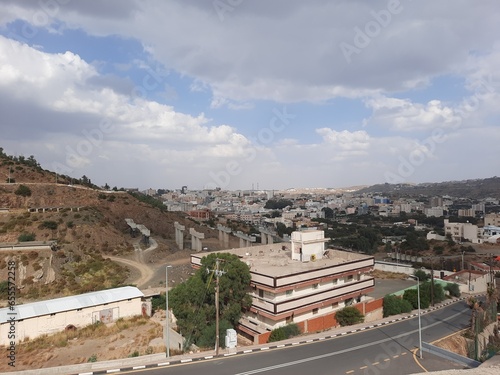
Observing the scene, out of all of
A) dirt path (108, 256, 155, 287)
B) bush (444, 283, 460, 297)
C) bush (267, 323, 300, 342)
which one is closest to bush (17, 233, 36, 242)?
dirt path (108, 256, 155, 287)

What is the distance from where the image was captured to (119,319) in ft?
110

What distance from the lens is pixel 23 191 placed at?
75.1 metres

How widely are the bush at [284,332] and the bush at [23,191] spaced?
69.5 meters

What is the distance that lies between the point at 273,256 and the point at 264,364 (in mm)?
17886

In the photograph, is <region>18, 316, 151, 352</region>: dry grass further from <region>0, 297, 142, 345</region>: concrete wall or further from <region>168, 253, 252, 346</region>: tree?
<region>168, 253, 252, 346</region>: tree

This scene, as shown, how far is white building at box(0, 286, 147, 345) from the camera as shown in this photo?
28609 mm

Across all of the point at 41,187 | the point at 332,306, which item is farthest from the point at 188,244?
the point at 332,306

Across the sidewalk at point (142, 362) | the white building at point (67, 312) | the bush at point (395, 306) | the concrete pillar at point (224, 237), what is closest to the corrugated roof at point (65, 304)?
the white building at point (67, 312)

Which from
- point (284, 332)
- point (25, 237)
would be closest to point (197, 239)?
point (25, 237)

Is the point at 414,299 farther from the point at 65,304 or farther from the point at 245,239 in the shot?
the point at 65,304

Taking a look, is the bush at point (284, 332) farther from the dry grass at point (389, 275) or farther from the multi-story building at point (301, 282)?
the dry grass at point (389, 275)

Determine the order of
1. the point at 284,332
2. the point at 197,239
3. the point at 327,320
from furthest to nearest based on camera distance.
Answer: the point at 197,239 → the point at 327,320 → the point at 284,332

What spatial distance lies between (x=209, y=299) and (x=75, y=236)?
42326 millimetres

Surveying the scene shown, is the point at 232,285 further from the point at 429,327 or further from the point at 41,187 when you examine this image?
the point at 41,187
